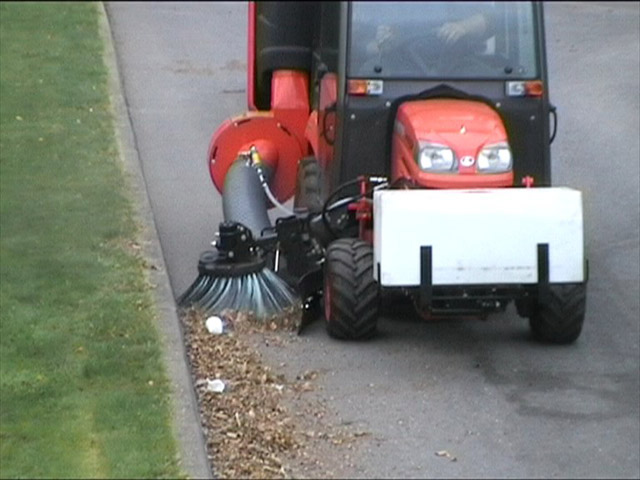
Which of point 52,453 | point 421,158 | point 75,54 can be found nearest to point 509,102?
point 421,158

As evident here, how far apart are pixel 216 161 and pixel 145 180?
2510 millimetres

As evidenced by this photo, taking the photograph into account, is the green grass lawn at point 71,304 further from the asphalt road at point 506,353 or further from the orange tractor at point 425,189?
the orange tractor at point 425,189

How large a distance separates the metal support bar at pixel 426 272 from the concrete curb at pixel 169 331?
1.39 meters

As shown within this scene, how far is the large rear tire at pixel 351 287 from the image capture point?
9.74 metres

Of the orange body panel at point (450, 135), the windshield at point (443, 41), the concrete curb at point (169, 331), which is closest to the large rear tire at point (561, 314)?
the orange body panel at point (450, 135)

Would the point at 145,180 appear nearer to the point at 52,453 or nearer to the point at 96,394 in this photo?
the point at 96,394

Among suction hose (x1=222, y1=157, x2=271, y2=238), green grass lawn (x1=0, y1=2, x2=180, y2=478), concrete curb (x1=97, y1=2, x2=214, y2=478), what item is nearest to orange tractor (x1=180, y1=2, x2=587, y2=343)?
suction hose (x1=222, y1=157, x2=271, y2=238)

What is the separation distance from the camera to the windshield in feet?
32.4

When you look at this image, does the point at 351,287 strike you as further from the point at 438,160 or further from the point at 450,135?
the point at 450,135

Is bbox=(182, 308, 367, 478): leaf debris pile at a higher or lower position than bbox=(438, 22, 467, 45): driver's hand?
lower

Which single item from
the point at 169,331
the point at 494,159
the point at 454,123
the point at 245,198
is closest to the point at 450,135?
the point at 454,123

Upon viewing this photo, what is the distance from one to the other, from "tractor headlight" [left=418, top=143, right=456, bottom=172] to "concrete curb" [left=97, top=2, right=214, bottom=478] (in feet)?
5.85

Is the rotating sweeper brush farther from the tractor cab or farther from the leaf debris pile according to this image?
the tractor cab

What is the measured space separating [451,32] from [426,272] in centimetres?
160
